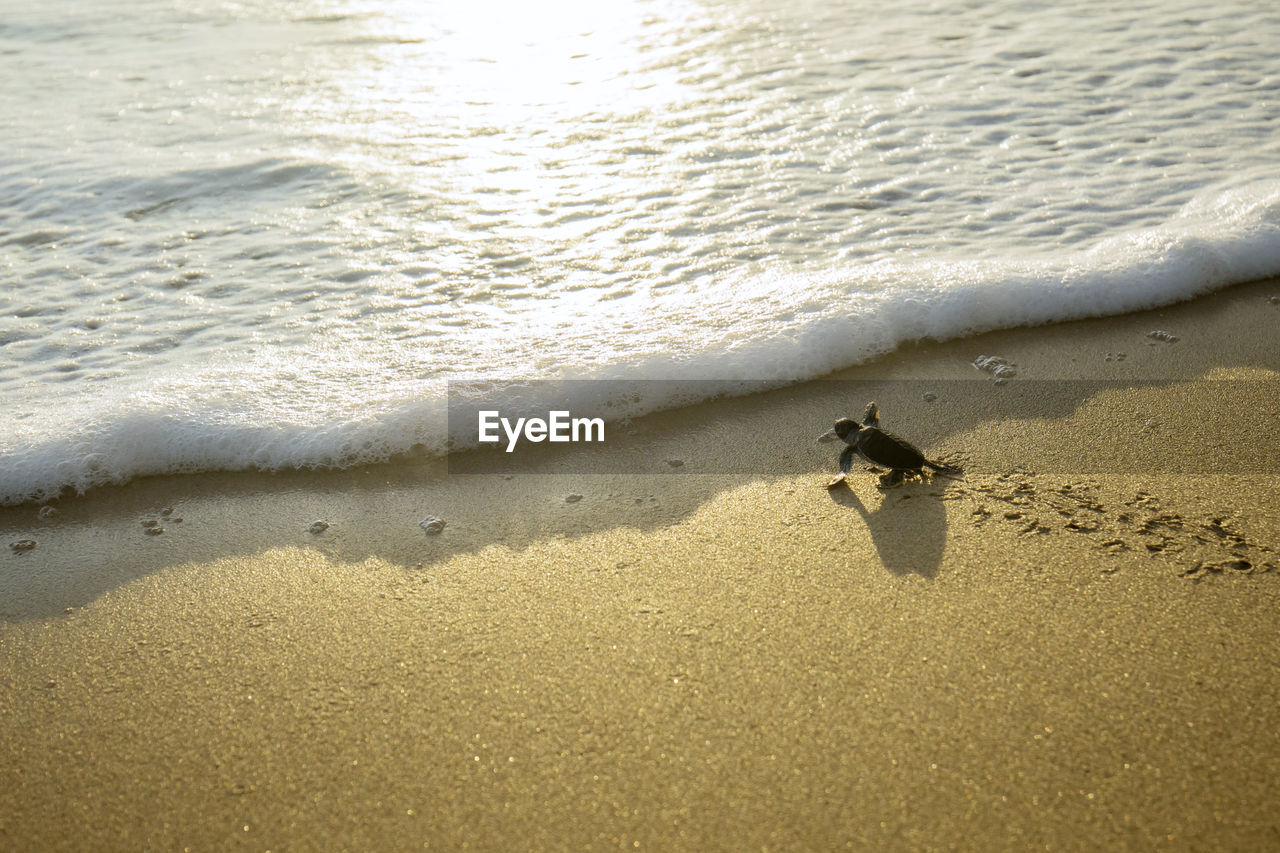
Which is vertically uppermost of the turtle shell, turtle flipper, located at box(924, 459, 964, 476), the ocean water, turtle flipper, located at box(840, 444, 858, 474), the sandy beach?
the ocean water

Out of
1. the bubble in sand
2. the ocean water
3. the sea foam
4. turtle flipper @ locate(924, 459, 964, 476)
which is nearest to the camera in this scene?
turtle flipper @ locate(924, 459, 964, 476)

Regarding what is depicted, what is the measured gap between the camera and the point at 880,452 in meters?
2.43

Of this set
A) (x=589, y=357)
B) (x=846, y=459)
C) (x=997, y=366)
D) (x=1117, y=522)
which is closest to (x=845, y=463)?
(x=846, y=459)

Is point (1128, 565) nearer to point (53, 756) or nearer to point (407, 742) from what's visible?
point (407, 742)

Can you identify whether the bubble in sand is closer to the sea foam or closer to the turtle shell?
the sea foam

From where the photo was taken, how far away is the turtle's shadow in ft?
7.23

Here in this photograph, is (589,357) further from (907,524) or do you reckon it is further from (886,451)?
(907,524)

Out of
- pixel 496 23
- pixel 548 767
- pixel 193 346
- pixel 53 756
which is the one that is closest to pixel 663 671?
pixel 548 767

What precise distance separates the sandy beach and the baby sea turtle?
0.06 m

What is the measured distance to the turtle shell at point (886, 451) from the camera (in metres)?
2.42

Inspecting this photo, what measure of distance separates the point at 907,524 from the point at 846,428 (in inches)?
12.2

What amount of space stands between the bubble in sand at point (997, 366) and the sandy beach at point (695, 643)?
96 millimetres

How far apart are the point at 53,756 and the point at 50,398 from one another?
1.73 meters

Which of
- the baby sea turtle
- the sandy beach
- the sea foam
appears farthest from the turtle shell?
the sea foam
